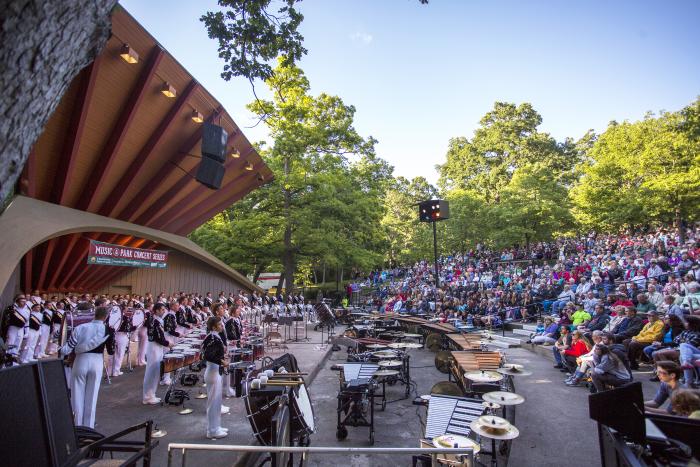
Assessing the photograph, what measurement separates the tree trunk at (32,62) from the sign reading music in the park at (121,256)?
12462 millimetres

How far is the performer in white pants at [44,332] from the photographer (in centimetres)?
1170

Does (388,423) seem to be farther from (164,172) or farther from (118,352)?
(164,172)

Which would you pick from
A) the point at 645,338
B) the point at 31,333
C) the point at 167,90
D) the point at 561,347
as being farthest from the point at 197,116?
the point at 645,338

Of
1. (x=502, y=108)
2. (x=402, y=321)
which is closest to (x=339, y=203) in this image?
(x=402, y=321)

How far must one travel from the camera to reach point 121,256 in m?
13.8

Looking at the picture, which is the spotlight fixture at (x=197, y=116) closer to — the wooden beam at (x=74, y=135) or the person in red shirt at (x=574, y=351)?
the wooden beam at (x=74, y=135)

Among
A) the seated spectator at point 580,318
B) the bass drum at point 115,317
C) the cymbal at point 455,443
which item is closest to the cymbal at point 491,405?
the cymbal at point 455,443

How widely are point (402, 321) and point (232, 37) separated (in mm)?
15849

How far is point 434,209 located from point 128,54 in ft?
45.5

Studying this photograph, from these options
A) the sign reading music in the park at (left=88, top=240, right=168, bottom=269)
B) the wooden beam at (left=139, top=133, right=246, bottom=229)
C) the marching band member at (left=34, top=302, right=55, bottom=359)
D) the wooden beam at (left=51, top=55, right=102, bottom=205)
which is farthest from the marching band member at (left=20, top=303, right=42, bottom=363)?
the wooden beam at (left=139, top=133, right=246, bottom=229)

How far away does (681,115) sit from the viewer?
91.5ft

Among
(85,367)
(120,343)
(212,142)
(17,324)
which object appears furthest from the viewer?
(212,142)

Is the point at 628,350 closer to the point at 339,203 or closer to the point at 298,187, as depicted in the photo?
the point at 339,203

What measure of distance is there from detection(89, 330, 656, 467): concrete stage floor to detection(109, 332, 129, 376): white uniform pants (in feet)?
1.03
